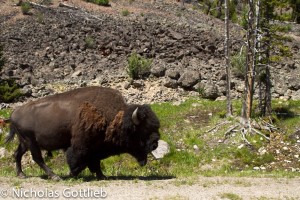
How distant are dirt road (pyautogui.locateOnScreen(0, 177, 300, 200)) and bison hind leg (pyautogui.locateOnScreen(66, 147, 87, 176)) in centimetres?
56

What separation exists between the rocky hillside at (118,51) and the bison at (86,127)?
17922mm

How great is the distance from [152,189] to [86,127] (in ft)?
7.44

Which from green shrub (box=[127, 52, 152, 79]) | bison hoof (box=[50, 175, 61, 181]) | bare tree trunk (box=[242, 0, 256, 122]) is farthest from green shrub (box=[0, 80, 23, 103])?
bison hoof (box=[50, 175, 61, 181])

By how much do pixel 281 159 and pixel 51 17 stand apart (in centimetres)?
3086

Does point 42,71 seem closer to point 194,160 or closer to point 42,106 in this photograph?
point 194,160

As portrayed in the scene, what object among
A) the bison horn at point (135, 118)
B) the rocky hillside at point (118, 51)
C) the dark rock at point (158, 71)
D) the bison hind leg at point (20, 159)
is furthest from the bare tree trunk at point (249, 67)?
the bison hind leg at point (20, 159)

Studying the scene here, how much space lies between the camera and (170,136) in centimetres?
2175

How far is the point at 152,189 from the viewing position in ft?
32.0

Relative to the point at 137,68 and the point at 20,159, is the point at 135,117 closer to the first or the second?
the point at 20,159

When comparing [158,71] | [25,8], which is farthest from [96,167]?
[25,8]

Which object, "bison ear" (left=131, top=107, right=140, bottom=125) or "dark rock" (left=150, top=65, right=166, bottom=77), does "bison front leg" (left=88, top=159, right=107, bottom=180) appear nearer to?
"bison ear" (left=131, top=107, right=140, bottom=125)

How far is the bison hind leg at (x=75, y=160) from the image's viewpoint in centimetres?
1075

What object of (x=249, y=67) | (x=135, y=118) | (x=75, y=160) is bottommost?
(x=249, y=67)

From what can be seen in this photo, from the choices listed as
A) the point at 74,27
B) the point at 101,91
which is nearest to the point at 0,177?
the point at 101,91
